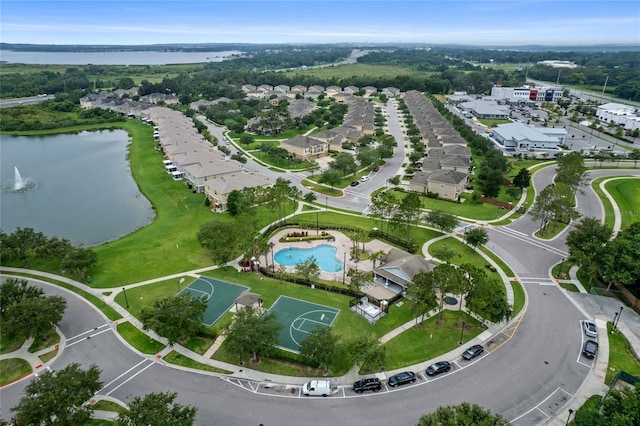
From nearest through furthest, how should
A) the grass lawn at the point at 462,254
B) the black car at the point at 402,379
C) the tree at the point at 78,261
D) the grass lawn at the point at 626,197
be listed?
the black car at the point at 402,379 < the tree at the point at 78,261 < the grass lawn at the point at 462,254 < the grass lawn at the point at 626,197

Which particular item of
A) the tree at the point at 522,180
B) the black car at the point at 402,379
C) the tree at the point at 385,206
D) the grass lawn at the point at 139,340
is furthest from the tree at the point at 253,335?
the tree at the point at 522,180

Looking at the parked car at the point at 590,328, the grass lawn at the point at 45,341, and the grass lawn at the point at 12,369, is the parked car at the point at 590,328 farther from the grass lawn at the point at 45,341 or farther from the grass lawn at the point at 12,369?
the grass lawn at the point at 12,369

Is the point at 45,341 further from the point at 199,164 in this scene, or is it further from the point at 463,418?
the point at 199,164

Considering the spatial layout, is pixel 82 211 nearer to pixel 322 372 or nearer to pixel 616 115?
pixel 322 372

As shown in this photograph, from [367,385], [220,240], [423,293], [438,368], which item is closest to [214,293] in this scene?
[220,240]

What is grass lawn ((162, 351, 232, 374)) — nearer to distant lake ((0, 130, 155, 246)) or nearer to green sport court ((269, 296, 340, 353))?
green sport court ((269, 296, 340, 353))

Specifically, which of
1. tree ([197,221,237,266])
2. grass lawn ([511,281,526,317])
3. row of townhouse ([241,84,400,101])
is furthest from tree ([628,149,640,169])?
row of townhouse ([241,84,400,101])
